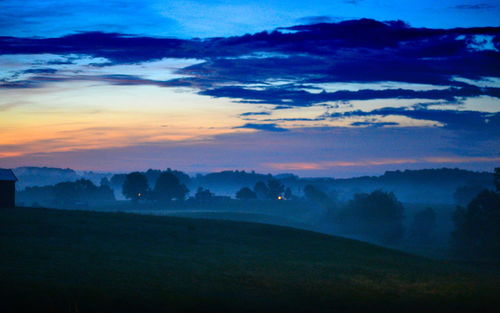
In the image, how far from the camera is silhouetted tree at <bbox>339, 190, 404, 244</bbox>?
125 metres

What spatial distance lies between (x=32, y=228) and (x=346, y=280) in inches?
1228

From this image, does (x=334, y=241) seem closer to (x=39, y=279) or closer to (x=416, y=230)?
(x=39, y=279)

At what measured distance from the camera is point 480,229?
300 feet

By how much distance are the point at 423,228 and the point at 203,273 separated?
9224 cm

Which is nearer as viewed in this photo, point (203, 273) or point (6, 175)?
point (203, 273)

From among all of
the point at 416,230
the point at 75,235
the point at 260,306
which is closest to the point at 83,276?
the point at 260,306

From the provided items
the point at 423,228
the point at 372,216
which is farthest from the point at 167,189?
the point at 423,228

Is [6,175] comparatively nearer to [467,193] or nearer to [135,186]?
[135,186]

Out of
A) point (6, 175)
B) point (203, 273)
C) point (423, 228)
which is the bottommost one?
point (423, 228)

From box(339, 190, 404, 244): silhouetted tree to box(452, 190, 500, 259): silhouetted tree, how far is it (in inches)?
1032

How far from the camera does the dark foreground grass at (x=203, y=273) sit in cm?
3123

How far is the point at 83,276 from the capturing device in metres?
34.9

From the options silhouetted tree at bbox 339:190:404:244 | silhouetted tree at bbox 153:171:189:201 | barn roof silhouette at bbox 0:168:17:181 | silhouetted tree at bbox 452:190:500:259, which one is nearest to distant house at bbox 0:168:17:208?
barn roof silhouette at bbox 0:168:17:181

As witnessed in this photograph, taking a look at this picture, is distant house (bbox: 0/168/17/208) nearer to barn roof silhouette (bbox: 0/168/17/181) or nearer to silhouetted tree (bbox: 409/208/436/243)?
barn roof silhouette (bbox: 0/168/17/181)
